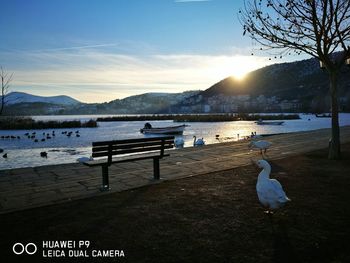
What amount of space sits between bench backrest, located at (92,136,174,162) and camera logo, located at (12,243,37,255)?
285 centimetres

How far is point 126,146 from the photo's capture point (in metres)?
7.45

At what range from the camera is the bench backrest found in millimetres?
6969

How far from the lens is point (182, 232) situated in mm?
4445

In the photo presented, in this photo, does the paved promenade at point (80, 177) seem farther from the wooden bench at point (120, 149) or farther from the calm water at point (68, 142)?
the calm water at point (68, 142)

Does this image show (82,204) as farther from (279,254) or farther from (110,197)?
(279,254)

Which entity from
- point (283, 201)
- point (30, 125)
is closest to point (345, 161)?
point (283, 201)

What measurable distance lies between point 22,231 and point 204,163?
253 inches

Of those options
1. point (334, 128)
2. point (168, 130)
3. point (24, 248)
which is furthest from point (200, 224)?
point (168, 130)

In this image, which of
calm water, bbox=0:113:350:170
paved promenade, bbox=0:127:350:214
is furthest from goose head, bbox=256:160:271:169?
calm water, bbox=0:113:350:170

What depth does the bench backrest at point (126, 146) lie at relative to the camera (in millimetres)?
6969

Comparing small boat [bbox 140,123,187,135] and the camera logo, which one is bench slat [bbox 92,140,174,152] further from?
small boat [bbox 140,123,187,135]

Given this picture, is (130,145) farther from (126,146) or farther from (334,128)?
(334,128)

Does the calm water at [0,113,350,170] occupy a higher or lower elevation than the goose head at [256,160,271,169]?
lower

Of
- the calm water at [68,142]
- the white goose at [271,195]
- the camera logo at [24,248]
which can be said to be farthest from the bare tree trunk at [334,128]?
the calm water at [68,142]
